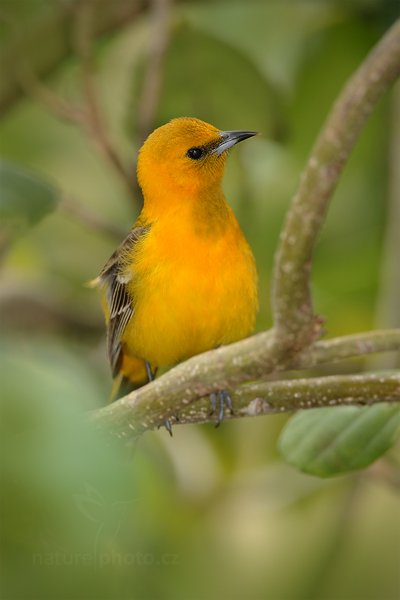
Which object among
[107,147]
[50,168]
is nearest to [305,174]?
[107,147]

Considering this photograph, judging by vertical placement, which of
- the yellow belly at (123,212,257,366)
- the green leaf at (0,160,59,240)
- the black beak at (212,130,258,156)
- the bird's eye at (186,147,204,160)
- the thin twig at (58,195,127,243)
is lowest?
the yellow belly at (123,212,257,366)

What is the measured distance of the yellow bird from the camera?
227cm

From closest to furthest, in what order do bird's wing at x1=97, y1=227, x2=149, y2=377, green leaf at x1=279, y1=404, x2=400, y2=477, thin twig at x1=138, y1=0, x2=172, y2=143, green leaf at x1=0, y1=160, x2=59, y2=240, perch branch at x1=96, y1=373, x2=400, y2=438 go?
1. perch branch at x1=96, y1=373, x2=400, y2=438
2. green leaf at x1=279, y1=404, x2=400, y2=477
3. green leaf at x1=0, y1=160, x2=59, y2=240
4. bird's wing at x1=97, y1=227, x2=149, y2=377
5. thin twig at x1=138, y1=0, x2=172, y2=143

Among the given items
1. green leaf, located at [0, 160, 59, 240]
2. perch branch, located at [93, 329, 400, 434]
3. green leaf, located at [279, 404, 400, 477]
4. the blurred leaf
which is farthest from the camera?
the blurred leaf

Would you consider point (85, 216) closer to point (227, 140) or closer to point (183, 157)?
point (183, 157)

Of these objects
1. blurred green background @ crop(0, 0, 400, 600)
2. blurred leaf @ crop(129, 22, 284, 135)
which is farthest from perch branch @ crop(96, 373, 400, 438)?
blurred leaf @ crop(129, 22, 284, 135)

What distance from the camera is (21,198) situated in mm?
2010

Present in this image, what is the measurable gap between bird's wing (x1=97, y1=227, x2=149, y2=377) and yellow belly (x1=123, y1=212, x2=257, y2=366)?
0.02 m

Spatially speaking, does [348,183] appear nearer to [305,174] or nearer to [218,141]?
[218,141]

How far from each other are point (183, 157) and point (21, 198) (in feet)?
1.54

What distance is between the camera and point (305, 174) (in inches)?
39.6

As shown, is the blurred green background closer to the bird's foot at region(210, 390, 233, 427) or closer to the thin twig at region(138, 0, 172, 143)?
the thin twig at region(138, 0, 172, 143)

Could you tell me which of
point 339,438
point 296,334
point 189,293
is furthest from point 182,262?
point 296,334

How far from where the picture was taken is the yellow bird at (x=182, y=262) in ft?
7.45
